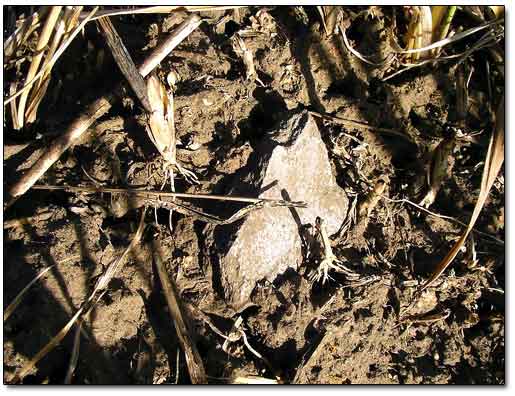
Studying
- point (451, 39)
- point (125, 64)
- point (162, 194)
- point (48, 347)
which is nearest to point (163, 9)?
point (125, 64)

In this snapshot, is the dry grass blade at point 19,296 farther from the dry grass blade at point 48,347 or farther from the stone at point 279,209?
the stone at point 279,209

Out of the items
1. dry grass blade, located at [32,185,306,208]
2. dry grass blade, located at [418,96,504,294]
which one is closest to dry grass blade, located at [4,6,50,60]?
dry grass blade, located at [32,185,306,208]

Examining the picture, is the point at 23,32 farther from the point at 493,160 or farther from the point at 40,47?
the point at 493,160

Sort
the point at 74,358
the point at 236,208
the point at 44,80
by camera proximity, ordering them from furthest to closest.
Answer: the point at 44,80 < the point at 236,208 < the point at 74,358

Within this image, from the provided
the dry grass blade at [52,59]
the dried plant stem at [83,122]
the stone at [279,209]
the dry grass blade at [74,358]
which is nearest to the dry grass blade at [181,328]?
the stone at [279,209]

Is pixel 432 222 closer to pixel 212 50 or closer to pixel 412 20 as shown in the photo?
pixel 412 20

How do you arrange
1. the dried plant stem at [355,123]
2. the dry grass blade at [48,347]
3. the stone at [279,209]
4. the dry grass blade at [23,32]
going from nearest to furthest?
1. the dry grass blade at [48,347]
2. the stone at [279,209]
3. the dry grass blade at [23,32]
4. the dried plant stem at [355,123]
